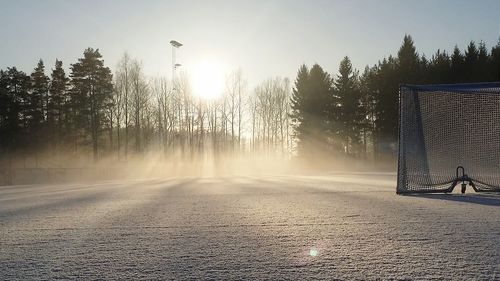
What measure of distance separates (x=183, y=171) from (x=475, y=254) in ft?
153

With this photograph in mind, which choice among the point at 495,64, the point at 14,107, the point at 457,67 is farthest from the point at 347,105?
the point at 14,107

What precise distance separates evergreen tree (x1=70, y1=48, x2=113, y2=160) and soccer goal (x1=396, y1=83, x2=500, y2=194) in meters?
46.1

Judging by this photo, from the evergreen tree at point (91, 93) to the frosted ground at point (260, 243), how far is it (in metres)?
46.8

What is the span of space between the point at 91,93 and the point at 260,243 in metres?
51.9

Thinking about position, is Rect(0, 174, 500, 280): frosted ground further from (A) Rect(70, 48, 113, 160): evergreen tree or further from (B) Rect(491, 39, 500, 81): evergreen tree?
(A) Rect(70, 48, 113, 160): evergreen tree

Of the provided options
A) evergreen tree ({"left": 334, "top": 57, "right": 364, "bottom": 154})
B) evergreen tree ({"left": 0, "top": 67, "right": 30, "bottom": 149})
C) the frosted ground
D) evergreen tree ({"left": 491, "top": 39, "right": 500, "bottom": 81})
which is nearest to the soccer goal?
the frosted ground

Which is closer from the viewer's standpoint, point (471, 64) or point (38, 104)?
point (471, 64)

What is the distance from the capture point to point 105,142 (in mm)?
56500

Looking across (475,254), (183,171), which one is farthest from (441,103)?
(183,171)

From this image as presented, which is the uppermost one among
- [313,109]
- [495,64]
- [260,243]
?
[495,64]

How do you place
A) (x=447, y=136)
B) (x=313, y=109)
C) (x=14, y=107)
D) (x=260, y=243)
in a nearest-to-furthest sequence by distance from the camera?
(x=260, y=243)
(x=447, y=136)
(x=14, y=107)
(x=313, y=109)

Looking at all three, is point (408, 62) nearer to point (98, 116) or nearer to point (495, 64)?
point (495, 64)

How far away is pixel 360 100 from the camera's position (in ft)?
182

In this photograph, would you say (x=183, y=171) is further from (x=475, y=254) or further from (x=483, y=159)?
(x=475, y=254)
